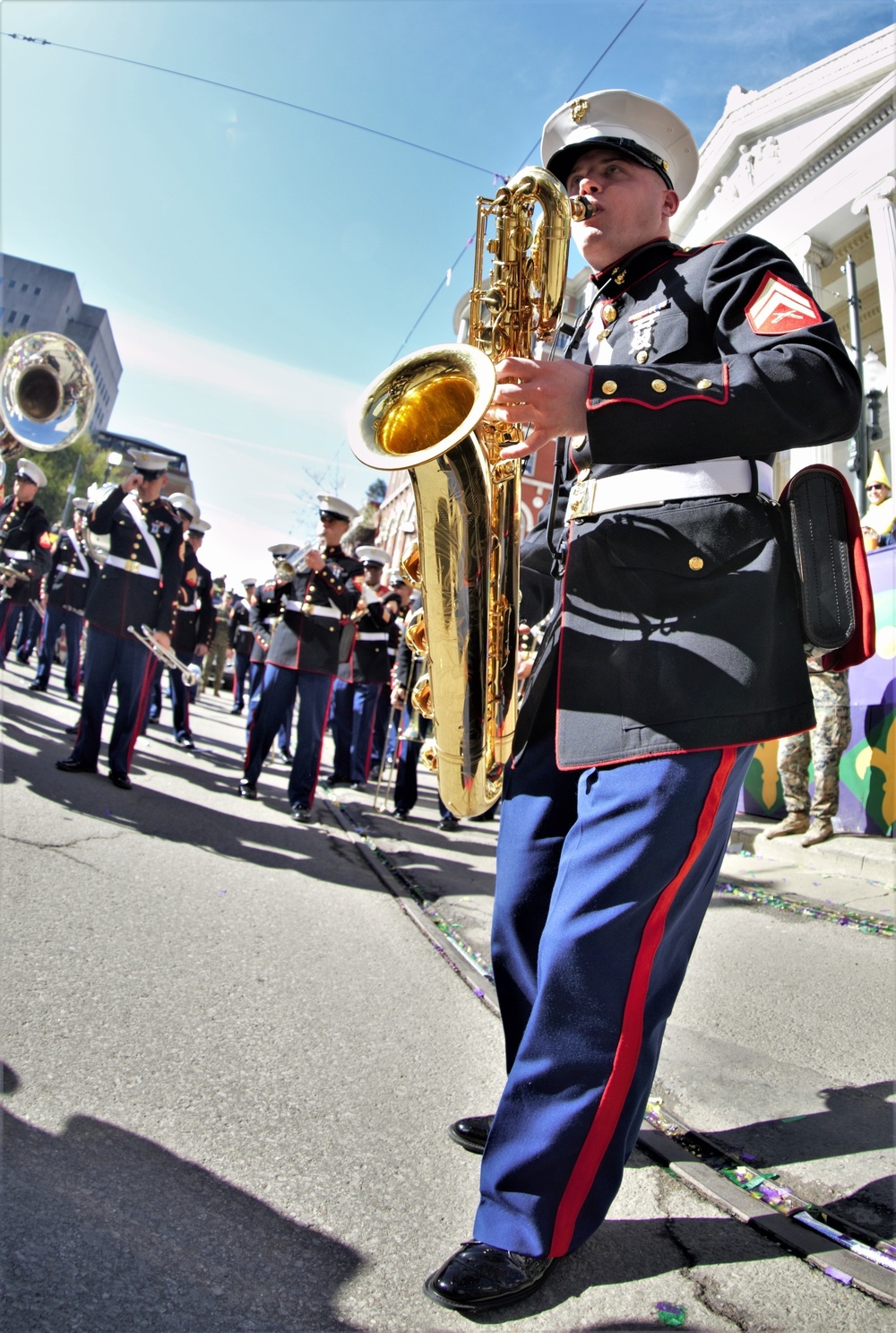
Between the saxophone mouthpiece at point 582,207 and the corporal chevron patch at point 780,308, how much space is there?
53cm

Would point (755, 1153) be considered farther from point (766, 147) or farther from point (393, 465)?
point (766, 147)

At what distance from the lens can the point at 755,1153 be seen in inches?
84.1

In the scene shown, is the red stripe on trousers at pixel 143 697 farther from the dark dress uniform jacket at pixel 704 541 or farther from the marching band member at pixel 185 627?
the dark dress uniform jacket at pixel 704 541

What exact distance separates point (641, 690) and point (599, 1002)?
1.90 ft

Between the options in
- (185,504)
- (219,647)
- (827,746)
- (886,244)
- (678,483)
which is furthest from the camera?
(219,647)

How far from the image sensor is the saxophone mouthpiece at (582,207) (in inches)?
81.1

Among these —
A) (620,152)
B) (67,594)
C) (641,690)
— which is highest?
(620,152)

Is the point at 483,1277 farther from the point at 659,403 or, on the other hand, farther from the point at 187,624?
the point at 187,624

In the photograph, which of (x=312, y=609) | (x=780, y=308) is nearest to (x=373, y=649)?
(x=312, y=609)

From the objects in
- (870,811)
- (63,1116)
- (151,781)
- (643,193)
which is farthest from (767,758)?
(63,1116)

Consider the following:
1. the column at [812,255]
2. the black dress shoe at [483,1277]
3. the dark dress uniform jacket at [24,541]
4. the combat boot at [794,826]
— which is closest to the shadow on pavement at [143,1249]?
the black dress shoe at [483,1277]

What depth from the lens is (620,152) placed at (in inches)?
80.9

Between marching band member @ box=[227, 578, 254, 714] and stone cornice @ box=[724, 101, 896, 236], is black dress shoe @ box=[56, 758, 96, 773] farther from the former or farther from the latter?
stone cornice @ box=[724, 101, 896, 236]

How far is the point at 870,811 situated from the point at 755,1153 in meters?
4.45
